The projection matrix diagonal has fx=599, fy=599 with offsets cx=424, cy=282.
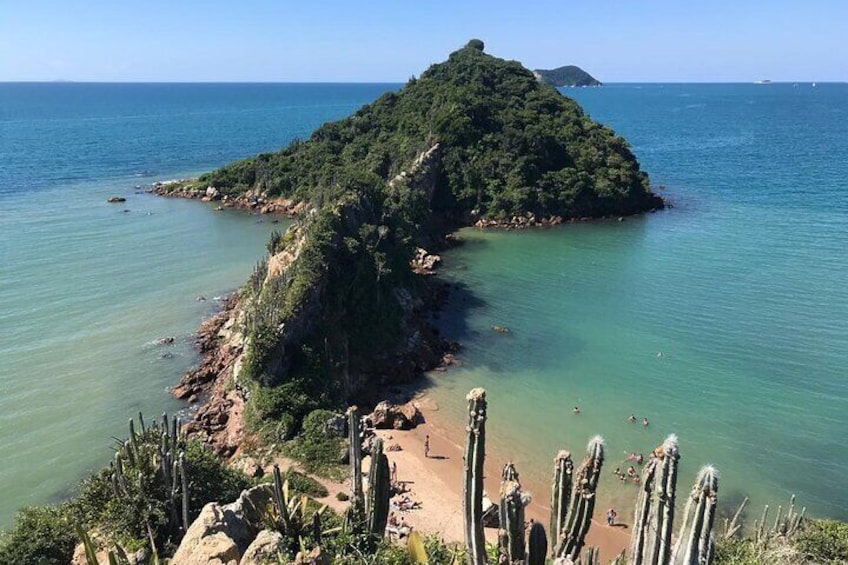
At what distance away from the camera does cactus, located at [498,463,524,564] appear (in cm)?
1122

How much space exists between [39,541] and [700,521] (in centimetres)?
1453

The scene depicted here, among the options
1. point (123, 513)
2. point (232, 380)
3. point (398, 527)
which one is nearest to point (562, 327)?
point (232, 380)

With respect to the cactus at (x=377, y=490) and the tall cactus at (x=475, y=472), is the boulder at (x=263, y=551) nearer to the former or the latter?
the cactus at (x=377, y=490)

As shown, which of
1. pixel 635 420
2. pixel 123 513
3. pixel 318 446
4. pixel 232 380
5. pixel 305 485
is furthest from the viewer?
pixel 232 380

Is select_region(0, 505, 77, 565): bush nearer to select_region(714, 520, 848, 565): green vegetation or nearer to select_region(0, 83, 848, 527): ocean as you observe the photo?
select_region(0, 83, 848, 527): ocean

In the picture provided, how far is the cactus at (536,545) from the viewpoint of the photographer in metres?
11.4

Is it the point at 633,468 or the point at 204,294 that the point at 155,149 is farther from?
the point at 633,468

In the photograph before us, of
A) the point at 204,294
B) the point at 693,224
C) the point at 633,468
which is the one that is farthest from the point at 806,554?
the point at 693,224

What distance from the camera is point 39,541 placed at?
559 inches

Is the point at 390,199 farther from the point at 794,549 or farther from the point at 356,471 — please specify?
the point at 794,549

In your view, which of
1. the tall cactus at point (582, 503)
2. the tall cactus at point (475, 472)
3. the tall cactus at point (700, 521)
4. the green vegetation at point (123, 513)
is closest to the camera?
the tall cactus at point (700, 521)

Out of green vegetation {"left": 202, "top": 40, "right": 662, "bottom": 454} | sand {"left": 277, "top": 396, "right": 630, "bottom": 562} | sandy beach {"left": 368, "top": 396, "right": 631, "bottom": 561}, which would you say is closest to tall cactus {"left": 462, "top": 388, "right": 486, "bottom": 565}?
sand {"left": 277, "top": 396, "right": 630, "bottom": 562}

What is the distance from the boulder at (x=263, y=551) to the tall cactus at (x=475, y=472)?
3.84 m

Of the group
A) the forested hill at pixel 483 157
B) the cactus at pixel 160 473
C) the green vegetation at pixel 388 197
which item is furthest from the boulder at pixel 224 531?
the forested hill at pixel 483 157
